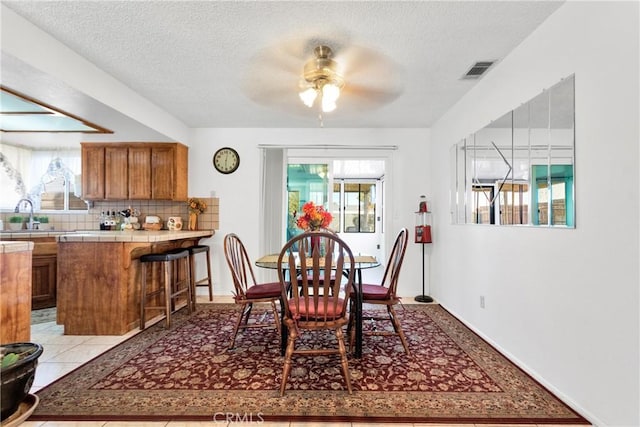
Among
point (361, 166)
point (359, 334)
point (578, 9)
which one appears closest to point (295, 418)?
point (359, 334)

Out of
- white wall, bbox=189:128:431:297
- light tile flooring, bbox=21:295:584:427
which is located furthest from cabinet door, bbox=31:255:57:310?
white wall, bbox=189:128:431:297

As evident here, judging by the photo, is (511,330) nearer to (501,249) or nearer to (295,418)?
(501,249)

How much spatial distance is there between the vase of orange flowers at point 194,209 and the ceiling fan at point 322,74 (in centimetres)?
178

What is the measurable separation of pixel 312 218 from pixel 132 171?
9.61ft

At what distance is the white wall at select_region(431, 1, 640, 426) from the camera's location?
139 cm

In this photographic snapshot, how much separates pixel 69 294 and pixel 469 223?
3891 millimetres

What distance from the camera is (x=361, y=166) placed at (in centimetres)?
687

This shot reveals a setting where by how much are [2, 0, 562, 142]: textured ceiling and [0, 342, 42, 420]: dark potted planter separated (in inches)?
79.7

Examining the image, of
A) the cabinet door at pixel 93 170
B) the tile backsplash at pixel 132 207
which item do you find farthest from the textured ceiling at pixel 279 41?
the tile backsplash at pixel 132 207

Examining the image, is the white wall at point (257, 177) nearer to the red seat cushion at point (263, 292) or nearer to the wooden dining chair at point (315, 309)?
the red seat cushion at point (263, 292)

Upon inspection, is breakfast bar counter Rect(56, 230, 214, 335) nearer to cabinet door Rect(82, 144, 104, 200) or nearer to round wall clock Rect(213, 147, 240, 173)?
cabinet door Rect(82, 144, 104, 200)

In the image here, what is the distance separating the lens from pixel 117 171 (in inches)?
160

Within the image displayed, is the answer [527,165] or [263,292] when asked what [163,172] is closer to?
[263,292]

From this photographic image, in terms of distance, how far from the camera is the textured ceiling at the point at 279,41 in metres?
1.83
